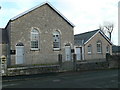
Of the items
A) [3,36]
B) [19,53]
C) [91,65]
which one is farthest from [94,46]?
[3,36]

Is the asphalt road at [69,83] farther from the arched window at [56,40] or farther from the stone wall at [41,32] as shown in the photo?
the arched window at [56,40]

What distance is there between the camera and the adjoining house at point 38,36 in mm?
25288

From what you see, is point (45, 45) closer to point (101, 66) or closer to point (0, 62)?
point (101, 66)

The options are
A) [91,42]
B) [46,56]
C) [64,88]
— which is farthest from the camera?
[91,42]

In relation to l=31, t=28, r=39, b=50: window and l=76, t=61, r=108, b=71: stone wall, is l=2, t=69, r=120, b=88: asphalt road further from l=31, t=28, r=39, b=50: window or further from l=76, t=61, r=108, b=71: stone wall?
l=31, t=28, r=39, b=50: window

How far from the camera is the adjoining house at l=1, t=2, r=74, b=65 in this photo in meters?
25.3

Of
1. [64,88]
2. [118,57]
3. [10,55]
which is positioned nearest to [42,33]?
[10,55]

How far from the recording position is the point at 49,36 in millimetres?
27578

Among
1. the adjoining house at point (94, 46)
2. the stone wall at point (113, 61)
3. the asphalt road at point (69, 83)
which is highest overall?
the adjoining house at point (94, 46)

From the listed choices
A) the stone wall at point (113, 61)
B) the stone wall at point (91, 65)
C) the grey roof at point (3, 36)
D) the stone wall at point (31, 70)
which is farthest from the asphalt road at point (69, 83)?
the grey roof at point (3, 36)

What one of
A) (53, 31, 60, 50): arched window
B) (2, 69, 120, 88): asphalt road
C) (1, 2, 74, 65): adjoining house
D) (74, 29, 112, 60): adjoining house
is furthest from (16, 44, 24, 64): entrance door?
(2, 69, 120, 88): asphalt road

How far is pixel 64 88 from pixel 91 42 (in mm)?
24482

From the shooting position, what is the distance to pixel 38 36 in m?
26.9

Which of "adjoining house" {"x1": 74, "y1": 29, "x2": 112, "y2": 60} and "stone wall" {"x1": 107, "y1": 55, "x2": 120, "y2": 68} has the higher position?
"adjoining house" {"x1": 74, "y1": 29, "x2": 112, "y2": 60}
